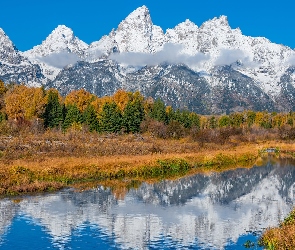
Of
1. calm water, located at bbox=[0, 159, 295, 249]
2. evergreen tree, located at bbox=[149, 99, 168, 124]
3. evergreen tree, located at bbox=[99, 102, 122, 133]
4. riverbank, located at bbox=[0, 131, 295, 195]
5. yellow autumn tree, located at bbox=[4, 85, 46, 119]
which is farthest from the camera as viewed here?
evergreen tree, located at bbox=[149, 99, 168, 124]

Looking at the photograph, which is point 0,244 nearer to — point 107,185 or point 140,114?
point 107,185

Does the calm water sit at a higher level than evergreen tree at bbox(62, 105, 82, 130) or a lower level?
lower

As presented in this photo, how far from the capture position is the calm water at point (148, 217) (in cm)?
2256

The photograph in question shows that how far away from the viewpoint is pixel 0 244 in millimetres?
21609

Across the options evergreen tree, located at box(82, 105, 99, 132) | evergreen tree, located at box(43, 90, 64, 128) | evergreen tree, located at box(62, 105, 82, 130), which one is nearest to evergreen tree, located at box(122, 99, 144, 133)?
evergreen tree, located at box(82, 105, 99, 132)

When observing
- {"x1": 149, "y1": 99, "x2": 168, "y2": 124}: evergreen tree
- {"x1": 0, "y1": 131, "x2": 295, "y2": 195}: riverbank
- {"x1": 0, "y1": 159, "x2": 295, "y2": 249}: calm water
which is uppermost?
{"x1": 149, "y1": 99, "x2": 168, "y2": 124}: evergreen tree

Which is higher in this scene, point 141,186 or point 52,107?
point 52,107

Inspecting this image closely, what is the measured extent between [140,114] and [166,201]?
86283 millimetres

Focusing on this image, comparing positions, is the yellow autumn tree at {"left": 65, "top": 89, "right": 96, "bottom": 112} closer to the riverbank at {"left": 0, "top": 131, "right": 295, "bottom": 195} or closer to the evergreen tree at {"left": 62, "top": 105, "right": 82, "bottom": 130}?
the evergreen tree at {"left": 62, "top": 105, "right": 82, "bottom": 130}

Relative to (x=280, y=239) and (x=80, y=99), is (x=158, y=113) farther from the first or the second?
(x=280, y=239)

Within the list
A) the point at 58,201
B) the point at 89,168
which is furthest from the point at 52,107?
the point at 58,201

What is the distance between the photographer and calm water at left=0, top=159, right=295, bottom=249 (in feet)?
74.0

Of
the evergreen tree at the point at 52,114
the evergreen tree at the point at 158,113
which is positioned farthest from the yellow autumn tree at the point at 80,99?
the evergreen tree at the point at 158,113

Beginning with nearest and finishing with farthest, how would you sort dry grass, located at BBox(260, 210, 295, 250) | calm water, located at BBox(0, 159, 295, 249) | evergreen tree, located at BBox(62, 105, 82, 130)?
1. dry grass, located at BBox(260, 210, 295, 250)
2. calm water, located at BBox(0, 159, 295, 249)
3. evergreen tree, located at BBox(62, 105, 82, 130)
